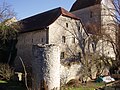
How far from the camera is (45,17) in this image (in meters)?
33.1

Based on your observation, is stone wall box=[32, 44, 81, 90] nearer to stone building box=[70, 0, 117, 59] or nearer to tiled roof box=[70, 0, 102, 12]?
stone building box=[70, 0, 117, 59]

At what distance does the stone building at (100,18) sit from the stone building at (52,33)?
4728mm

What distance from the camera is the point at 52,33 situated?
30031mm

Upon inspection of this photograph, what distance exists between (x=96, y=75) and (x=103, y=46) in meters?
6.65

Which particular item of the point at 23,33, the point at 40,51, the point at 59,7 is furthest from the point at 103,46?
the point at 40,51

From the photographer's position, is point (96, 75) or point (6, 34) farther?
point (96, 75)

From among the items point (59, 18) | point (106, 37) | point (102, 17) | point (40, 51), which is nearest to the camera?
point (40, 51)

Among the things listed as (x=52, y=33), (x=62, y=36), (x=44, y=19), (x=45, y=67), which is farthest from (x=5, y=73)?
(x=45, y=67)

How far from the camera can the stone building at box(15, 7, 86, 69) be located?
1186 inches

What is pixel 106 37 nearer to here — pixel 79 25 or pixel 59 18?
pixel 79 25

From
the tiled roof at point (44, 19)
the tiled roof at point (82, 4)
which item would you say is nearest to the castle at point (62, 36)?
the tiled roof at point (44, 19)

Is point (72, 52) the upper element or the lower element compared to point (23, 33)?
lower

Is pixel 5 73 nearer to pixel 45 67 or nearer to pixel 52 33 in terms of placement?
pixel 52 33

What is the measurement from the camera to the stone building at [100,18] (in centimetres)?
3738
